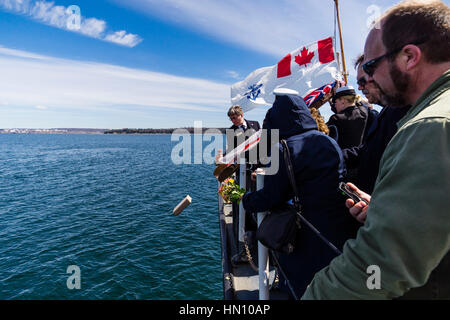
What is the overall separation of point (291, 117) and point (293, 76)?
19.1 feet

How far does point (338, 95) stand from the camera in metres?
4.47

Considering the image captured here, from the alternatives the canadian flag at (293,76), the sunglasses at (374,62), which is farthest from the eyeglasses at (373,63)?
the canadian flag at (293,76)

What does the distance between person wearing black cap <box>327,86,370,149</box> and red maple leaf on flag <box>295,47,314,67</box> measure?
365cm

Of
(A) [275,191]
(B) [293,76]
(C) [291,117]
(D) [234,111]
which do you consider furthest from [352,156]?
(B) [293,76]

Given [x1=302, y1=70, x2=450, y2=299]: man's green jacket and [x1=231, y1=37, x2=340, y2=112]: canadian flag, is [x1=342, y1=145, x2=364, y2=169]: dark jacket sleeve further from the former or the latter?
[x1=231, y1=37, x2=340, y2=112]: canadian flag

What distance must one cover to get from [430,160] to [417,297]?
29.0 inches

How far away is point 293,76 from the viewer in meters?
7.88

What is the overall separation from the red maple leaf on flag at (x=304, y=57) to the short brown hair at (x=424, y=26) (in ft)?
22.8

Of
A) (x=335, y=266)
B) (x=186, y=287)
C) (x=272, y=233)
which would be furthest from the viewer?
(x=186, y=287)

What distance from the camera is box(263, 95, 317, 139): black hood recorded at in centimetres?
264

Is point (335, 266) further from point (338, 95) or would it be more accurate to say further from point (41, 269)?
point (41, 269)

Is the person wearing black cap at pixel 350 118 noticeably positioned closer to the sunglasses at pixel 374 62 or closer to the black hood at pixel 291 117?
the black hood at pixel 291 117

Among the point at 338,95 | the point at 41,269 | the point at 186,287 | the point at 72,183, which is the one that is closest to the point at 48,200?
the point at 72,183

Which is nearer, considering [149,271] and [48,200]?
[149,271]
